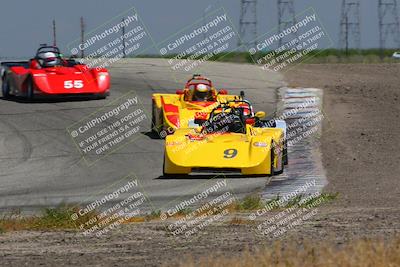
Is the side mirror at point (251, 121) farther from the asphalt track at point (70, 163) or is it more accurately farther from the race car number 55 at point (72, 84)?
the race car number 55 at point (72, 84)

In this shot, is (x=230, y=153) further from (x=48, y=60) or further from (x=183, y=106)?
(x=48, y=60)

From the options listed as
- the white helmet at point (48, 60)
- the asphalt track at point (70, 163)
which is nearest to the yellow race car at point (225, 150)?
the asphalt track at point (70, 163)

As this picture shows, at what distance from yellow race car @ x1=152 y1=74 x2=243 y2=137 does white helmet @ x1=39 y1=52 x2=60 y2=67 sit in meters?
6.50

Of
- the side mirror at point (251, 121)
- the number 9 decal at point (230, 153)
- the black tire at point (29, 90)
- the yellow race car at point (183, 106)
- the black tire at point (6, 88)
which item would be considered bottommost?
the black tire at point (6, 88)

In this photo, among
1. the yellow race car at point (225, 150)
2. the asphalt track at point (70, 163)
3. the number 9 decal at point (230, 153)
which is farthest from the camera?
the number 9 decal at point (230, 153)

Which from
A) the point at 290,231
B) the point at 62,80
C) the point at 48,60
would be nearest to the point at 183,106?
the point at 62,80

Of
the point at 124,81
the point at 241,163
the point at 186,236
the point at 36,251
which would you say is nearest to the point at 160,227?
the point at 186,236

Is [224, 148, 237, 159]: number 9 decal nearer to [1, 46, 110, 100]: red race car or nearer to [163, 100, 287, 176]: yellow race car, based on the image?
[163, 100, 287, 176]: yellow race car

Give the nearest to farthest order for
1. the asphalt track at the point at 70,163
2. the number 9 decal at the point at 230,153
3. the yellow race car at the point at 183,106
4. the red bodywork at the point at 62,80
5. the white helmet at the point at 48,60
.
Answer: the asphalt track at the point at 70,163, the number 9 decal at the point at 230,153, the yellow race car at the point at 183,106, the red bodywork at the point at 62,80, the white helmet at the point at 48,60

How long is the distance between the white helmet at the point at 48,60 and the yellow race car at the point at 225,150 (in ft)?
39.8

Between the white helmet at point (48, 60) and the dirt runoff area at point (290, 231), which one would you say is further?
the white helmet at point (48, 60)

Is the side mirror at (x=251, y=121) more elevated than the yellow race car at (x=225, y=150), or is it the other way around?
the yellow race car at (x=225, y=150)

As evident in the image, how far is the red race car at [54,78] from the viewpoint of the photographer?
3002 centimetres

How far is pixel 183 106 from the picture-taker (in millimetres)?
24531
